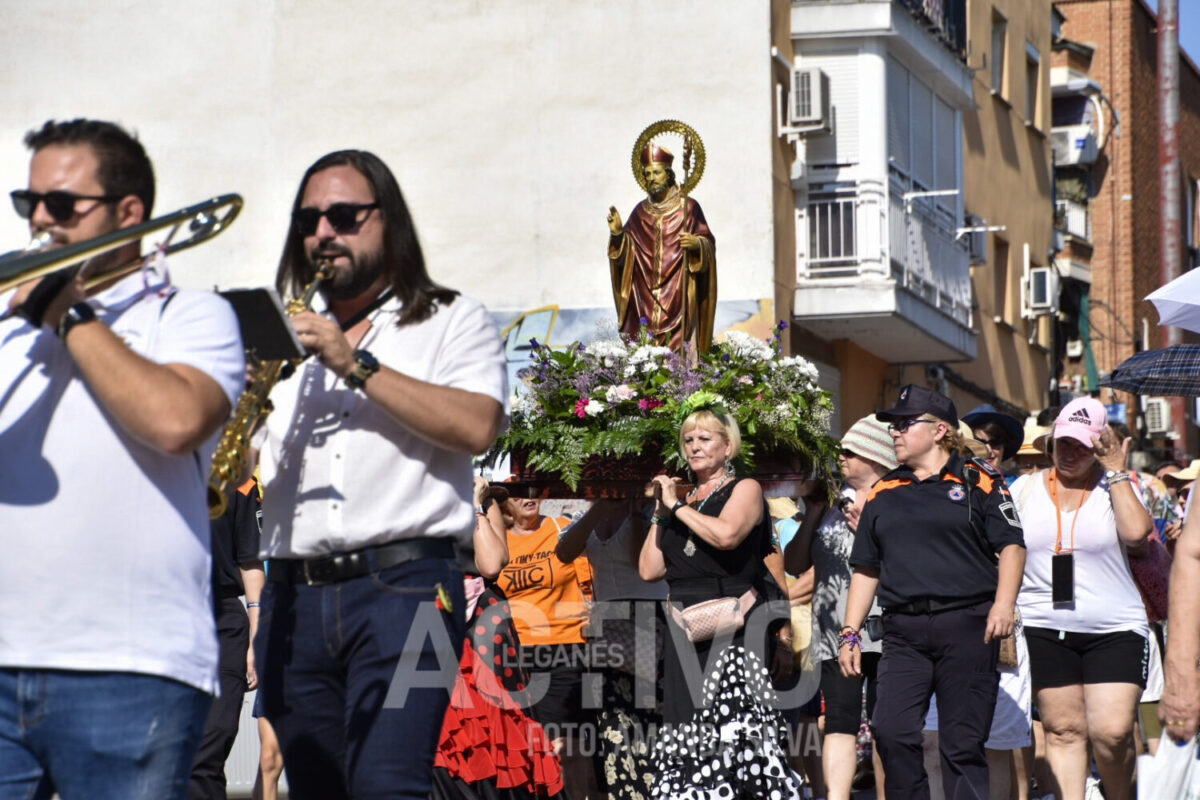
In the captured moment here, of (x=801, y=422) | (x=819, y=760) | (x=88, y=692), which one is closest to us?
(x=88, y=692)

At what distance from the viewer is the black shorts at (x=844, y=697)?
1016cm

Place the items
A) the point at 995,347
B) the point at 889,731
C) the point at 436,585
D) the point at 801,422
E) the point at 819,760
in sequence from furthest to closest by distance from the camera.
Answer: the point at 995,347 < the point at 819,760 < the point at 801,422 < the point at 889,731 < the point at 436,585

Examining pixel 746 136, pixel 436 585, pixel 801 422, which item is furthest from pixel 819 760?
pixel 746 136

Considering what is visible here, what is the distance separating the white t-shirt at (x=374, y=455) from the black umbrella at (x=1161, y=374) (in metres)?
5.54

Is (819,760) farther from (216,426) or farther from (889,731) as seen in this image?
(216,426)

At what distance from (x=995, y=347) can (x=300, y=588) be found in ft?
88.4

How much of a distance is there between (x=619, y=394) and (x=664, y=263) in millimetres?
2677

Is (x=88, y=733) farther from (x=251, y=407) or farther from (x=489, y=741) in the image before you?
(x=489, y=741)

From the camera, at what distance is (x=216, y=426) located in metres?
3.85

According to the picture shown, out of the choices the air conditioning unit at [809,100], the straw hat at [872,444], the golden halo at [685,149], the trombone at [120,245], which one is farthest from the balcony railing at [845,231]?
the trombone at [120,245]

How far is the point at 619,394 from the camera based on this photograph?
Answer: 374 inches

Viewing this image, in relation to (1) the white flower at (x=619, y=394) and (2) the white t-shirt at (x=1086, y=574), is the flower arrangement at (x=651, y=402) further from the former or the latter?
(2) the white t-shirt at (x=1086, y=574)

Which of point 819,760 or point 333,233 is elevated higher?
point 333,233

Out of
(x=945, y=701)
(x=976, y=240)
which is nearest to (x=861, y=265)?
(x=976, y=240)
